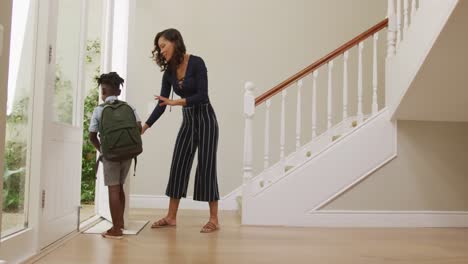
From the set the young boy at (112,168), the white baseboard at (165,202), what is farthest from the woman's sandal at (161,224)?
the white baseboard at (165,202)

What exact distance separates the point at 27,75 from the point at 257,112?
9.92 ft

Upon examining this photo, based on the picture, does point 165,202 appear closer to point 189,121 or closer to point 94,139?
point 189,121

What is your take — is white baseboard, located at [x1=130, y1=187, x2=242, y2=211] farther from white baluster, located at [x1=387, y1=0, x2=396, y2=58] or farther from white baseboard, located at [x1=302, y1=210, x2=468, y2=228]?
white baluster, located at [x1=387, y1=0, x2=396, y2=58]

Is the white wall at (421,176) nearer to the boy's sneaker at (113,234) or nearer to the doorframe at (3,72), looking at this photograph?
the boy's sneaker at (113,234)

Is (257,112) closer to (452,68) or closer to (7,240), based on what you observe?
(452,68)

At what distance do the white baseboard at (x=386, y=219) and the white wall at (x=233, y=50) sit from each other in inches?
56.0

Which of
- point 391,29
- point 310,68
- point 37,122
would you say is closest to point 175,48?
point 37,122

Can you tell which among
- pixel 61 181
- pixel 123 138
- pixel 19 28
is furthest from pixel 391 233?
pixel 19 28

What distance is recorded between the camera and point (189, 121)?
303 cm

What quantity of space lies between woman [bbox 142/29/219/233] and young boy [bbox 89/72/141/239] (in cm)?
35

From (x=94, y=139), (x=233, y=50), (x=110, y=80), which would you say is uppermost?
(x=233, y=50)

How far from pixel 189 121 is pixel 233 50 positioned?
2.08 metres

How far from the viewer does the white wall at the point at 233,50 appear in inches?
187

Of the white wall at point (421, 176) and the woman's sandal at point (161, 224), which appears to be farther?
the white wall at point (421, 176)
